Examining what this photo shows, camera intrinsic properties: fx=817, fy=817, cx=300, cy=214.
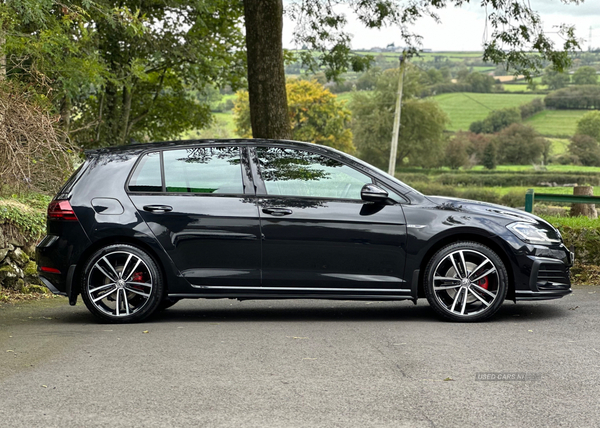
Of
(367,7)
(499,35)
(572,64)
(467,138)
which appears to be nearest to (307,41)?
(367,7)

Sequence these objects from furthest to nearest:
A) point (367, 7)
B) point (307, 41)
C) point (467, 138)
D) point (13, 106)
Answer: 1. point (467, 138)
2. point (307, 41)
3. point (367, 7)
4. point (13, 106)

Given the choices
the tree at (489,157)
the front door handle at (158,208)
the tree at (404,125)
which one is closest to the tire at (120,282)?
the front door handle at (158,208)

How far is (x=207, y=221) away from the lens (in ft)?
25.0

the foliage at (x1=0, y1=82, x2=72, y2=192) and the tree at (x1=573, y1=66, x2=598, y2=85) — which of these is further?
the tree at (x1=573, y1=66, x2=598, y2=85)

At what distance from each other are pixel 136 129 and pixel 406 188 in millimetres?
28686

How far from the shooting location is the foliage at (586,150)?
129m

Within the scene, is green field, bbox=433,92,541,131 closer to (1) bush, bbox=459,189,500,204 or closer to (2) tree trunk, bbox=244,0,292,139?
(1) bush, bbox=459,189,500,204

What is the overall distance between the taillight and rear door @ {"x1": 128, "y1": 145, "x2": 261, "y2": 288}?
23.5 inches

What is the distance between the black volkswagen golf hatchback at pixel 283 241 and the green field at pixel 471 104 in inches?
5411

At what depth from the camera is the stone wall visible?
9.86m

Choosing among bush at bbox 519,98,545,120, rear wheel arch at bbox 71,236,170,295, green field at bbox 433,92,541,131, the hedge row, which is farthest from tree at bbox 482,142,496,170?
rear wheel arch at bbox 71,236,170,295

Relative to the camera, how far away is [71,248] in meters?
7.66

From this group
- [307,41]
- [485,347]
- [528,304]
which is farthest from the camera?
[307,41]

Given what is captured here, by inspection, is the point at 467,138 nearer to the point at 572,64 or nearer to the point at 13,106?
the point at 572,64
